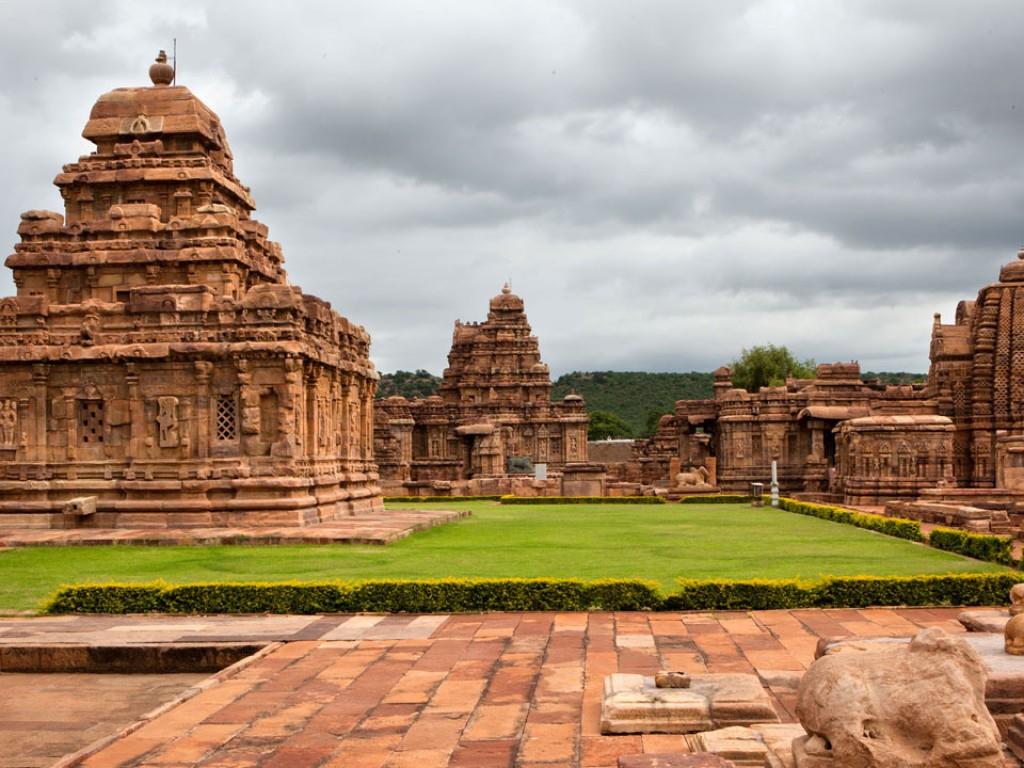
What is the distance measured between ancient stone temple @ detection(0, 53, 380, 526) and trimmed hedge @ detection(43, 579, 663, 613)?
385 inches

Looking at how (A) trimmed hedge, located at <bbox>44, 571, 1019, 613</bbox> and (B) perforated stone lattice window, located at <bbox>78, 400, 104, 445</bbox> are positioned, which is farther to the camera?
(B) perforated stone lattice window, located at <bbox>78, 400, 104, 445</bbox>

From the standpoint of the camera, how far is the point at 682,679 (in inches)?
305

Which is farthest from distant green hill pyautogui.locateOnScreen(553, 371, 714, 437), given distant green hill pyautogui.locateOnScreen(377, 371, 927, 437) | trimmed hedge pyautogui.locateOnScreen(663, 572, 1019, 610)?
trimmed hedge pyautogui.locateOnScreen(663, 572, 1019, 610)

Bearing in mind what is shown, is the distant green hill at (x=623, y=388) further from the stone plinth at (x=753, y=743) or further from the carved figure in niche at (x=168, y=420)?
the stone plinth at (x=753, y=743)

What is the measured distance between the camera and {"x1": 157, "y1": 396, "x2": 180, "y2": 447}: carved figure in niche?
74.9 feet

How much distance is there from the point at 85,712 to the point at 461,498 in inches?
1141

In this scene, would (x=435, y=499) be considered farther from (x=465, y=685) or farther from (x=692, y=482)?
(x=465, y=685)

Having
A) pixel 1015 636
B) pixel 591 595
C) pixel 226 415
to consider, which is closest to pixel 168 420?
pixel 226 415

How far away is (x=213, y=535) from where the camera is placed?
2103 centimetres

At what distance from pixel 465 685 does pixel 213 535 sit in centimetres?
1330

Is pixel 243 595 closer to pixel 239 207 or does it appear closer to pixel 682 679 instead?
pixel 682 679

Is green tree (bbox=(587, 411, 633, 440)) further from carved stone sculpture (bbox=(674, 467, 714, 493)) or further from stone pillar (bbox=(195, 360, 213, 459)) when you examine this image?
stone pillar (bbox=(195, 360, 213, 459))

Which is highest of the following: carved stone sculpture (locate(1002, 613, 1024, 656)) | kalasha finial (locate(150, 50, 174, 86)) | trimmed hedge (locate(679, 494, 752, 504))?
kalasha finial (locate(150, 50, 174, 86))

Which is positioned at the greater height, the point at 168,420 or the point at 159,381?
the point at 159,381
